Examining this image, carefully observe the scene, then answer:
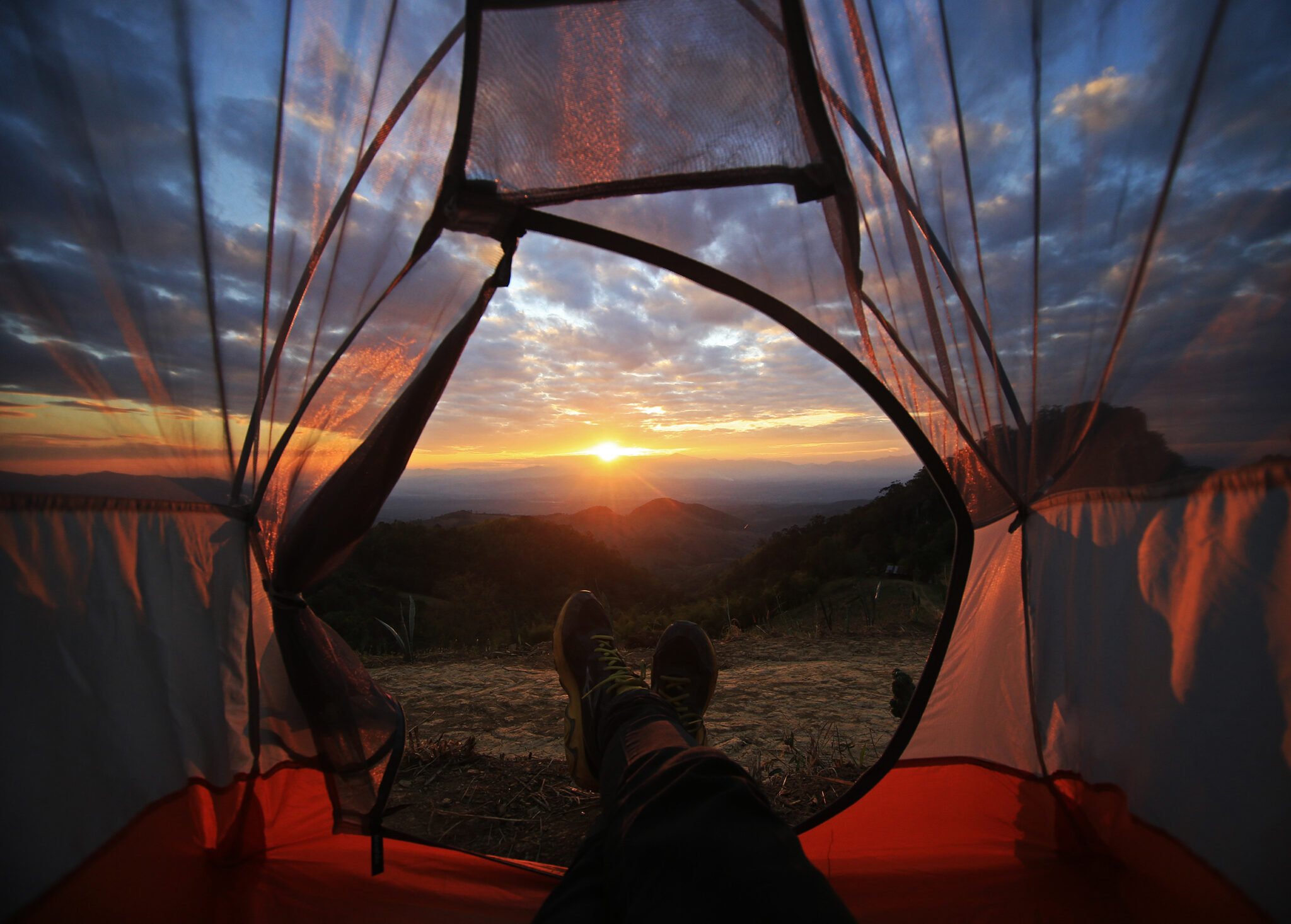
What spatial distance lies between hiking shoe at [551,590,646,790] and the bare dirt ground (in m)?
0.22

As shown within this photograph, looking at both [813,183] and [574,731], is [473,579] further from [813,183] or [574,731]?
[813,183]

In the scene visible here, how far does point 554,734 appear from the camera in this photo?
9.03ft

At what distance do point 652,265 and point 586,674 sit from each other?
177cm

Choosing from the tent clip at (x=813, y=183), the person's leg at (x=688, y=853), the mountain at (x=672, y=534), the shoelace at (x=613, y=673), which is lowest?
the mountain at (x=672, y=534)

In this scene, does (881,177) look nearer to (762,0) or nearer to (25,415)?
(762,0)

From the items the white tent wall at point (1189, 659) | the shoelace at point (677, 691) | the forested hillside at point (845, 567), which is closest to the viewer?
the white tent wall at point (1189, 659)

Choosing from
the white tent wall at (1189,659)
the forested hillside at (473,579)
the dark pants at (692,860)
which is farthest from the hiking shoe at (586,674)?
the forested hillside at (473,579)

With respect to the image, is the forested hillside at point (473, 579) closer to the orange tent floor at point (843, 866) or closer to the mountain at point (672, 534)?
the mountain at point (672, 534)

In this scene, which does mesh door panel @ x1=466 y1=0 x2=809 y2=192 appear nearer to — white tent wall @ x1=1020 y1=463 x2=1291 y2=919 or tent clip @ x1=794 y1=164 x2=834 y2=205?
tent clip @ x1=794 y1=164 x2=834 y2=205

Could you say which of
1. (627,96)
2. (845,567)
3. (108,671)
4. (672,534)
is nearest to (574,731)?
(108,671)

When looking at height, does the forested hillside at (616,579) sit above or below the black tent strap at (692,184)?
below

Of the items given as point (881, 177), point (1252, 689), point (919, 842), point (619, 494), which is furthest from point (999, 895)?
point (619, 494)

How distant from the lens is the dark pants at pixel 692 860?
92 cm

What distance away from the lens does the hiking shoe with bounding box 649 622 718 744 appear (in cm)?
240
